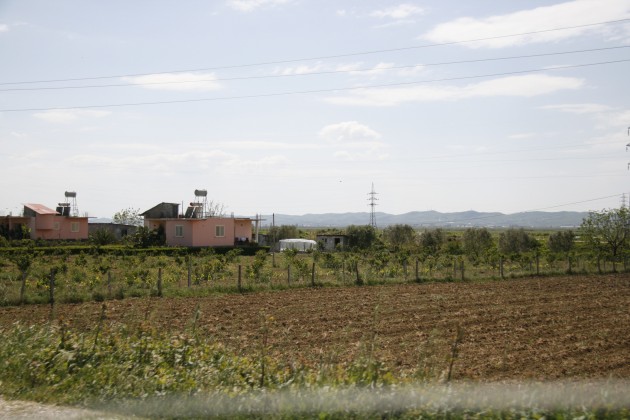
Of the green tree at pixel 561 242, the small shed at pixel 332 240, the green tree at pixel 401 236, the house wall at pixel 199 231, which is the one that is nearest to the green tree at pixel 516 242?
the green tree at pixel 561 242

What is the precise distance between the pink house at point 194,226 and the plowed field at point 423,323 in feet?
95.1

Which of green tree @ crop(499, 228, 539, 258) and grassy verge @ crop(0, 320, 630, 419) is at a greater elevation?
green tree @ crop(499, 228, 539, 258)

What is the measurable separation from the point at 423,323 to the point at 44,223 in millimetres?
46954

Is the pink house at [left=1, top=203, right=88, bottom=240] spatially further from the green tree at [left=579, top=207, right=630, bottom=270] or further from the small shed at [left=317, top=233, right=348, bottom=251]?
the green tree at [left=579, top=207, right=630, bottom=270]

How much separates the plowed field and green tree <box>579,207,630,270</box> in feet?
60.3

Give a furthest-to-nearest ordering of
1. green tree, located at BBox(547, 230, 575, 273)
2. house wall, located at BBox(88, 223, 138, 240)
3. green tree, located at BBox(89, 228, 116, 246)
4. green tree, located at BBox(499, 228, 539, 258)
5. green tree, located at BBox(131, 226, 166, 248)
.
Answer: house wall, located at BBox(88, 223, 138, 240), green tree, located at BBox(499, 228, 539, 258), green tree, located at BBox(547, 230, 575, 273), green tree, located at BBox(89, 228, 116, 246), green tree, located at BBox(131, 226, 166, 248)

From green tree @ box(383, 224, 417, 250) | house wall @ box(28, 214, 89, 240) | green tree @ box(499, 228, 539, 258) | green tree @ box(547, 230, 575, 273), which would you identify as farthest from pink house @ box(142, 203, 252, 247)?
green tree @ box(547, 230, 575, 273)

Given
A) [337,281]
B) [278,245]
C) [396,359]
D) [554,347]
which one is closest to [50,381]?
[396,359]

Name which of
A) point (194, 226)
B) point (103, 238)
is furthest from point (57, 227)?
point (194, 226)

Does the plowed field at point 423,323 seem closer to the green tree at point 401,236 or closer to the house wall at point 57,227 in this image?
the house wall at point 57,227

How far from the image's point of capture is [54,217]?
56500 millimetres

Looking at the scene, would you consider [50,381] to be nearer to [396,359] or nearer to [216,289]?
[396,359]

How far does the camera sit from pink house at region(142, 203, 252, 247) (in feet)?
170

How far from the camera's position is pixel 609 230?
4228cm
